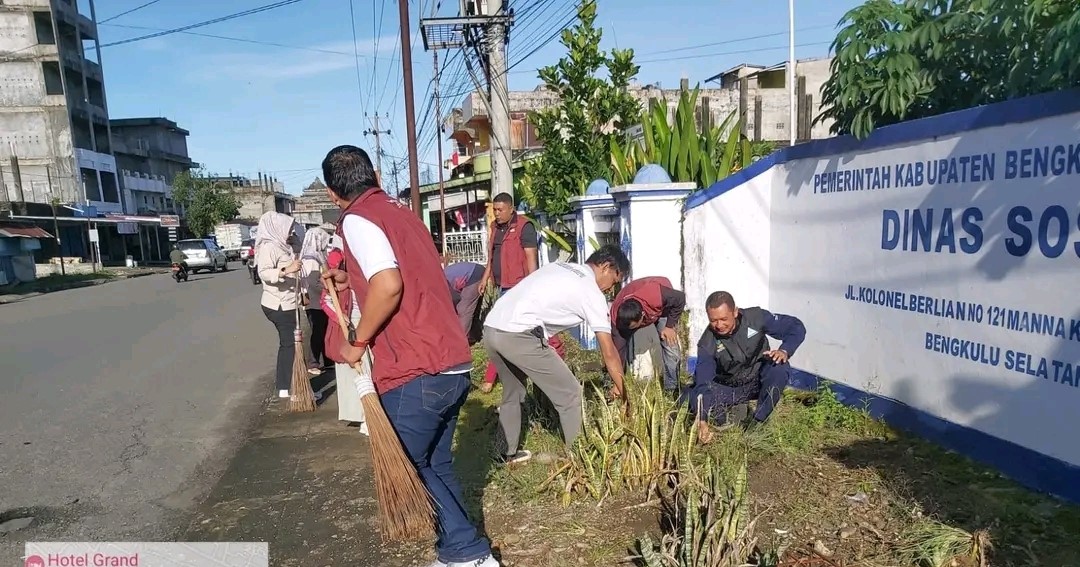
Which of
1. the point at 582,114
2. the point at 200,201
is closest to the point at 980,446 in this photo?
A: the point at 582,114

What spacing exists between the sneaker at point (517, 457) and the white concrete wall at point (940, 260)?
2.25 m

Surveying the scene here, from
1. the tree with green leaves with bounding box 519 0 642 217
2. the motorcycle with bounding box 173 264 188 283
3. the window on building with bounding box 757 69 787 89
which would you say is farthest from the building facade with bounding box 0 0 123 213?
the tree with green leaves with bounding box 519 0 642 217

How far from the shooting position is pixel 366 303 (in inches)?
98.5

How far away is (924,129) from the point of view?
12.3 ft

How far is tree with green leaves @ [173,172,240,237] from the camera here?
4894 cm

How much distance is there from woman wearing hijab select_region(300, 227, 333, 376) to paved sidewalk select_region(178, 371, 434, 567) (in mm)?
1218

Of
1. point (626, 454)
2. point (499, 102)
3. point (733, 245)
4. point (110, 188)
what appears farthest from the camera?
point (110, 188)

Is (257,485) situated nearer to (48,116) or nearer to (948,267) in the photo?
(948,267)

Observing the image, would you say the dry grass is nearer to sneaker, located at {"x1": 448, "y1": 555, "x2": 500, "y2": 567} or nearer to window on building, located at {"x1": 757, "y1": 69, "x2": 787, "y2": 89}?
sneaker, located at {"x1": 448, "y1": 555, "x2": 500, "y2": 567}

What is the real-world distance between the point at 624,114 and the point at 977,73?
503 cm

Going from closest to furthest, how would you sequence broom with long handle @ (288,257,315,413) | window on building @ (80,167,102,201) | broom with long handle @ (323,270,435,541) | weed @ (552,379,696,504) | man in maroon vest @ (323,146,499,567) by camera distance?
1. man in maroon vest @ (323,146,499,567)
2. broom with long handle @ (323,270,435,541)
3. weed @ (552,379,696,504)
4. broom with long handle @ (288,257,315,413)
5. window on building @ (80,167,102,201)

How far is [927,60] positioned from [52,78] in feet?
161

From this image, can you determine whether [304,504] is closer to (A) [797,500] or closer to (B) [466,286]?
(A) [797,500]

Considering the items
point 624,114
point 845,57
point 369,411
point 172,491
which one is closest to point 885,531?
point 369,411
